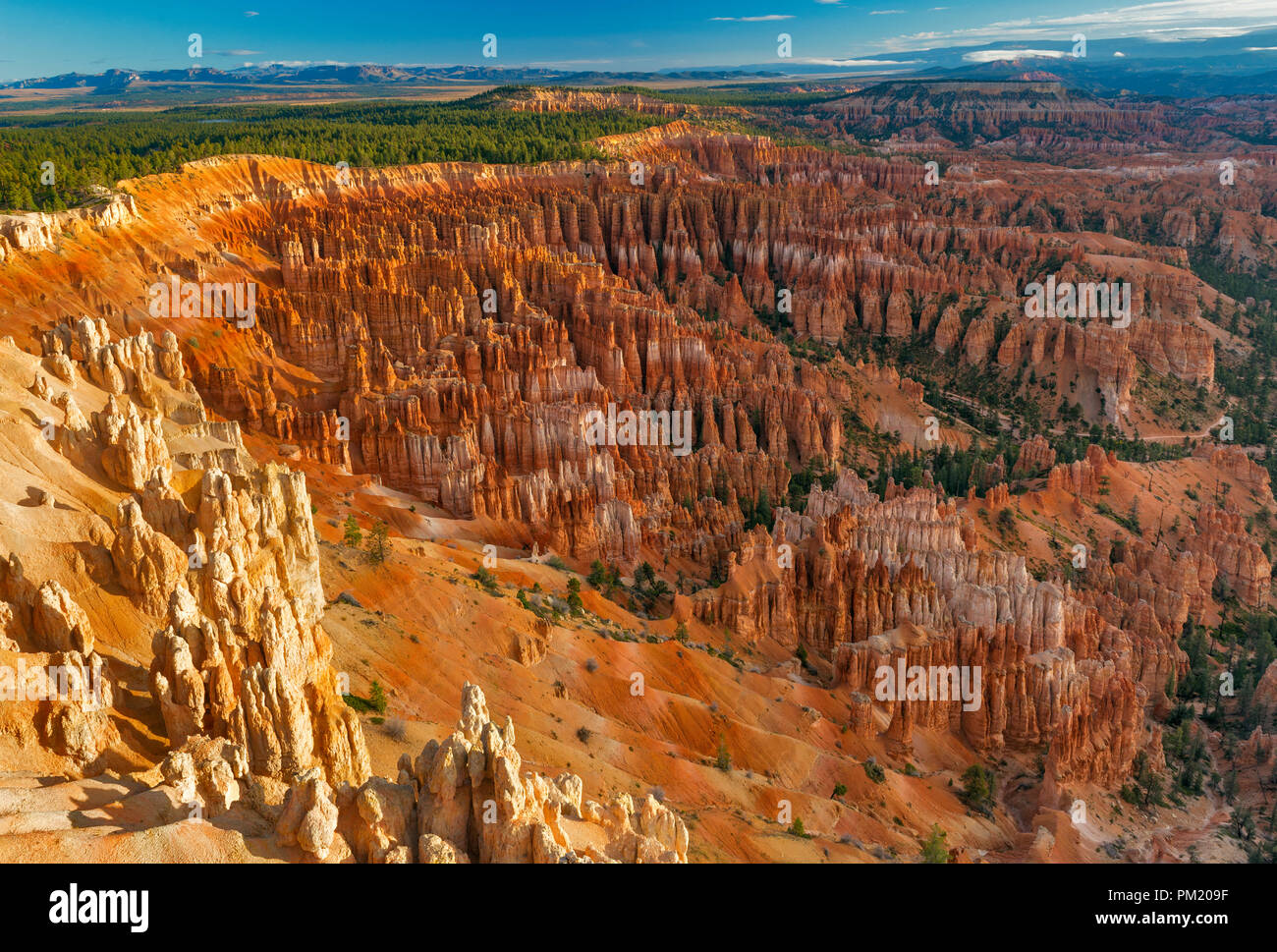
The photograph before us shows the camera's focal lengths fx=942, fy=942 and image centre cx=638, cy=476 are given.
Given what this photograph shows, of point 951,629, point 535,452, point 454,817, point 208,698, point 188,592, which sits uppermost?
point 188,592

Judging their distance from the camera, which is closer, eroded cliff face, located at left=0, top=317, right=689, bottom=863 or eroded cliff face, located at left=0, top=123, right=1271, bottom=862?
eroded cliff face, located at left=0, top=317, right=689, bottom=863

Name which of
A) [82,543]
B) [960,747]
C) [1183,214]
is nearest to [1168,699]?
[960,747]

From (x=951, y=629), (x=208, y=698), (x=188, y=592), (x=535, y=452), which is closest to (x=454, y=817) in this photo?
(x=208, y=698)

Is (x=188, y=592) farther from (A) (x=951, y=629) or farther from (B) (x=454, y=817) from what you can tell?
(A) (x=951, y=629)

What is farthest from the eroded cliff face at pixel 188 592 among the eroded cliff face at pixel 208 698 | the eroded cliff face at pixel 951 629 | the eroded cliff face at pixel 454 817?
the eroded cliff face at pixel 951 629

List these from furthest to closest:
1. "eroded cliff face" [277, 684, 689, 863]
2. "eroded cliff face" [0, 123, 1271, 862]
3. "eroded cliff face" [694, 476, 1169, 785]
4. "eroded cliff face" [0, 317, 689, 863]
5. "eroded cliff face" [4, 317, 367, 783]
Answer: "eroded cliff face" [694, 476, 1169, 785]
"eroded cliff face" [0, 123, 1271, 862]
"eroded cliff face" [4, 317, 367, 783]
"eroded cliff face" [0, 317, 689, 863]
"eroded cliff face" [277, 684, 689, 863]

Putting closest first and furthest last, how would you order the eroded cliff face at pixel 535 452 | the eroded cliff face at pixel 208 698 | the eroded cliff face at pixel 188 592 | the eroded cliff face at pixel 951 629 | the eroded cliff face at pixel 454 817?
the eroded cliff face at pixel 454 817
the eroded cliff face at pixel 208 698
the eroded cliff face at pixel 188 592
the eroded cliff face at pixel 535 452
the eroded cliff face at pixel 951 629

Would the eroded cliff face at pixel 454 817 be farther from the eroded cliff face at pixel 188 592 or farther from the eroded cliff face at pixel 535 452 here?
the eroded cliff face at pixel 188 592

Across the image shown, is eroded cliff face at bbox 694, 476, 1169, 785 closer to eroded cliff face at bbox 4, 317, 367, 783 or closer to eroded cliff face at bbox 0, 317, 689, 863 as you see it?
eroded cliff face at bbox 0, 317, 689, 863

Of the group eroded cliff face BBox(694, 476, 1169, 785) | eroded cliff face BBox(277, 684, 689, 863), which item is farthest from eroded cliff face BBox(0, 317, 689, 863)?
eroded cliff face BBox(694, 476, 1169, 785)

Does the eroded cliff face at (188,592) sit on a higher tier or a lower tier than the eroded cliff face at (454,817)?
higher
